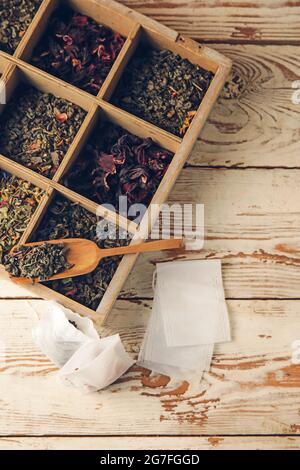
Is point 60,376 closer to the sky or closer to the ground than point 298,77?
closer to the ground

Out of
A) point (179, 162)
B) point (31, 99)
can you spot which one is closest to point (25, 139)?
point (31, 99)

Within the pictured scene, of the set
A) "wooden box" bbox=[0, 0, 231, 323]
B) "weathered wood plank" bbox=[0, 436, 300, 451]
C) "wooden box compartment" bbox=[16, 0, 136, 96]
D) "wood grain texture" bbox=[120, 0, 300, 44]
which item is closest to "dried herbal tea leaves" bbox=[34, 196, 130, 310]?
"wooden box" bbox=[0, 0, 231, 323]

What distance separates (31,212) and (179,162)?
319 mm

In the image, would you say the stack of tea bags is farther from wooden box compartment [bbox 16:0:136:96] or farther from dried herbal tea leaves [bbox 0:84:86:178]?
wooden box compartment [bbox 16:0:136:96]

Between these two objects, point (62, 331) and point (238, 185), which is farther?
point (238, 185)

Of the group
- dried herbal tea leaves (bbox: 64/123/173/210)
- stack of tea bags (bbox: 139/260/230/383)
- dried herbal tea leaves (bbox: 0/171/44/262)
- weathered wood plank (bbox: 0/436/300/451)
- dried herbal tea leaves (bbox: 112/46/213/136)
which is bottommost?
weathered wood plank (bbox: 0/436/300/451)

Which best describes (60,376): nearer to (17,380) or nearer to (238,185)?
(17,380)

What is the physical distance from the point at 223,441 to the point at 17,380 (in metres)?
0.49

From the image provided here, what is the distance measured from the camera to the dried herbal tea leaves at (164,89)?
46.9 inches

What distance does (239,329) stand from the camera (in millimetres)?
1315

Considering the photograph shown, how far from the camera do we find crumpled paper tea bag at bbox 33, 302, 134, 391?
1214 mm

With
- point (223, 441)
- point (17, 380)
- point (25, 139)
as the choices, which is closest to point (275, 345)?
point (223, 441)

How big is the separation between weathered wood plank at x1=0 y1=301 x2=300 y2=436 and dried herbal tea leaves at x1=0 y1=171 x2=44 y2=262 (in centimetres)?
20
